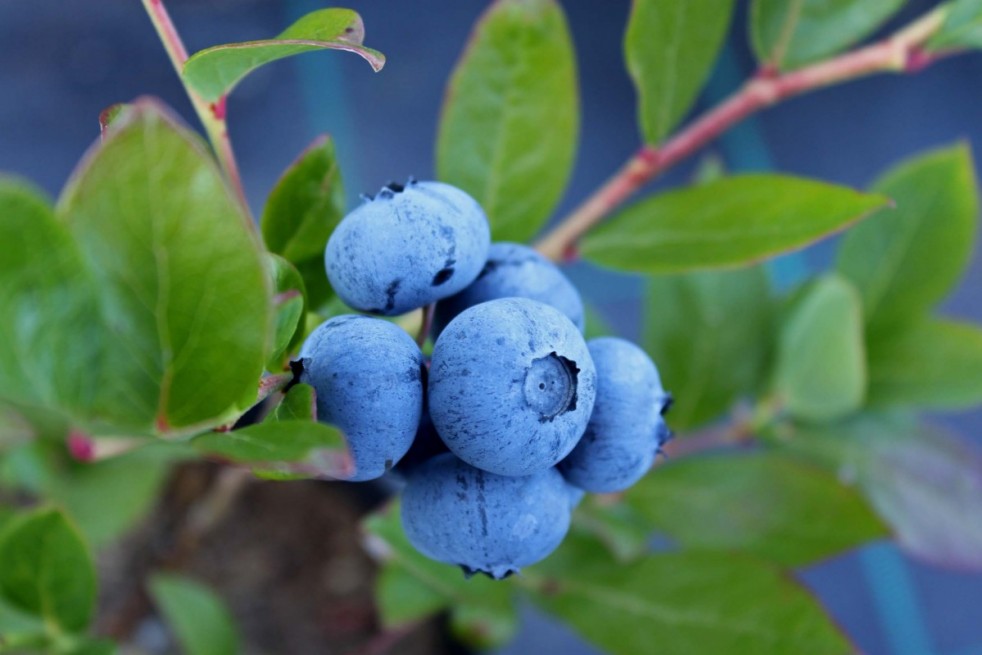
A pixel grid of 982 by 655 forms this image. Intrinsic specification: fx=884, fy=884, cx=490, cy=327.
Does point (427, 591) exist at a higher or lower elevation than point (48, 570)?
lower

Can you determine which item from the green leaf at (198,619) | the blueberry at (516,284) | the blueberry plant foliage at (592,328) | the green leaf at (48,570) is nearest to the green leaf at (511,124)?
the blueberry plant foliage at (592,328)

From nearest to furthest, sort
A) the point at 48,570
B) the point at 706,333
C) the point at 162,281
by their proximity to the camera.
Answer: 1. the point at 162,281
2. the point at 48,570
3. the point at 706,333

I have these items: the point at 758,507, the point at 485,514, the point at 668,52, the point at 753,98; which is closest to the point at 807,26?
the point at 753,98

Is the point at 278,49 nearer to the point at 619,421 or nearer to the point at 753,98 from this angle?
the point at 619,421

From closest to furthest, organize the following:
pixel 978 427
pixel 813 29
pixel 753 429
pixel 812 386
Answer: pixel 813 29 < pixel 812 386 < pixel 753 429 < pixel 978 427

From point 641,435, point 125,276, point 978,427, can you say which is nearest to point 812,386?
point 641,435

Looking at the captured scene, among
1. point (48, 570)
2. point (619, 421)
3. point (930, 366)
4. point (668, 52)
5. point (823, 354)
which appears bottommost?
point (930, 366)

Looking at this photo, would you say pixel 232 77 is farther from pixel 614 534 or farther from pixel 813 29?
pixel 614 534
